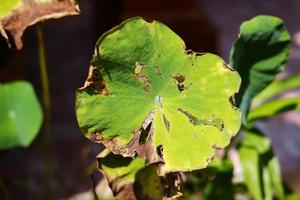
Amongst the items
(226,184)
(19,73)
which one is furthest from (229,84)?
(19,73)

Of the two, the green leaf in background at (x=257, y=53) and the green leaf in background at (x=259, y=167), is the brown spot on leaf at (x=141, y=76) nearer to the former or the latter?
the green leaf in background at (x=257, y=53)

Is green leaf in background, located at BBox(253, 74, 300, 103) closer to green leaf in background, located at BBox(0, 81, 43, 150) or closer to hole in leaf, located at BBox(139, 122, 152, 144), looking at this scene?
green leaf in background, located at BBox(0, 81, 43, 150)

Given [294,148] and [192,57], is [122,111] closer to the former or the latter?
[192,57]

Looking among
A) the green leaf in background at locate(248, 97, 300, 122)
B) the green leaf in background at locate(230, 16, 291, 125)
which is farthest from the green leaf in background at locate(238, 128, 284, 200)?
the green leaf in background at locate(230, 16, 291, 125)

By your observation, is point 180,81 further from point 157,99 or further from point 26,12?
point 26,12

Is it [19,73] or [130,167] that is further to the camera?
[19,73]

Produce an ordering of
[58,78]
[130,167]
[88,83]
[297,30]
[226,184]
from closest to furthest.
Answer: [88,83] → [130,167] → [226,184] → [58,78] → [297,30]
